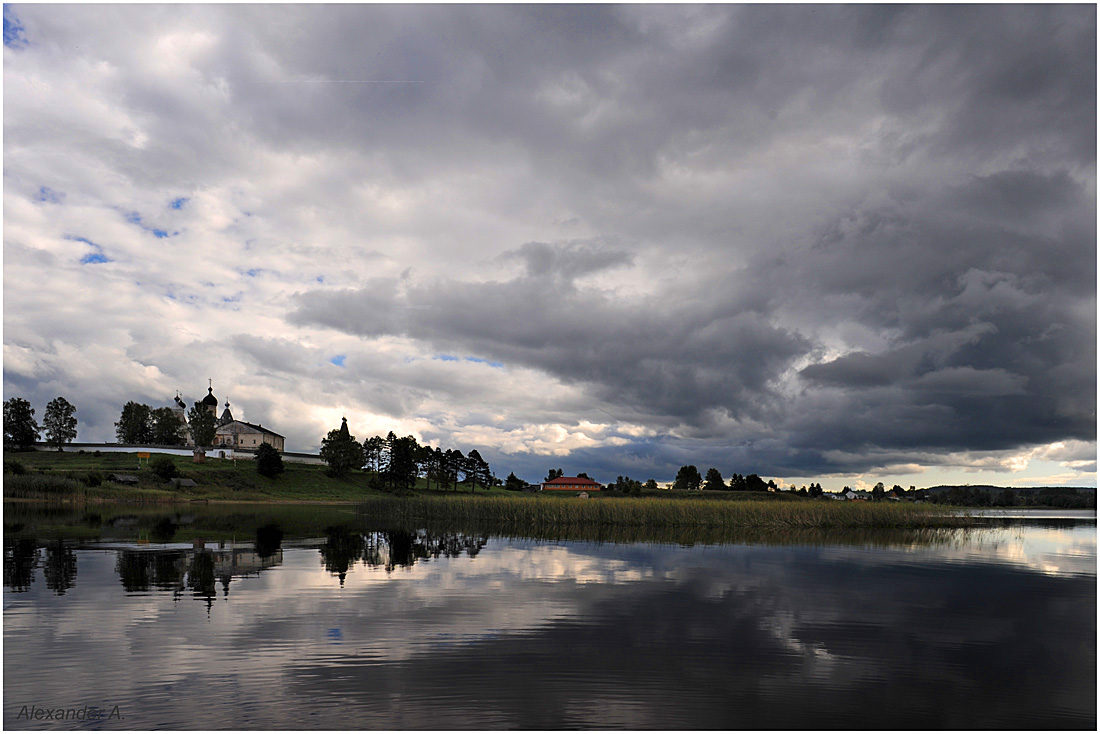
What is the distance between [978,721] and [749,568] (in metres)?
17.5

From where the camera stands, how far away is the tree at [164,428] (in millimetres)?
138500

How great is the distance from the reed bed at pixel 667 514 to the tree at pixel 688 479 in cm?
8338

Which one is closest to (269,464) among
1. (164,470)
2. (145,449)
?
(164,470)

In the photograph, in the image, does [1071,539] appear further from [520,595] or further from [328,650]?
[328,650]

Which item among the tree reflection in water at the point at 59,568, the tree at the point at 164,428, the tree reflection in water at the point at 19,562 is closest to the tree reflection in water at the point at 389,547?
the tree reflection in water at the point at 59,568

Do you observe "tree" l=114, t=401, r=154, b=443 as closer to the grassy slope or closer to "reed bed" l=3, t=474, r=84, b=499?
the grassy slope

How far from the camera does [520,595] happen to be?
20.6m

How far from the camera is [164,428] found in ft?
454

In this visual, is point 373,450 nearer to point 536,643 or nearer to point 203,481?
point 203,481

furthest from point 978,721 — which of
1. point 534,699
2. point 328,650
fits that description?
point 328,650

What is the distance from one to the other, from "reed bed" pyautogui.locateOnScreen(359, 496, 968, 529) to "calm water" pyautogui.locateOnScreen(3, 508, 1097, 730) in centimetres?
2268

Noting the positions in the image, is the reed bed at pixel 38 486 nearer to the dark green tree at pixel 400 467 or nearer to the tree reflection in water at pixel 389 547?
the tree reflection in water at pixel 389 547

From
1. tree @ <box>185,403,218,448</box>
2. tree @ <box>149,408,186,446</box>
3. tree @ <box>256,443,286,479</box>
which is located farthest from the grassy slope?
tree @ <box>149,408,186,446</box>

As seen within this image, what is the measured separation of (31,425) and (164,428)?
24.5m
